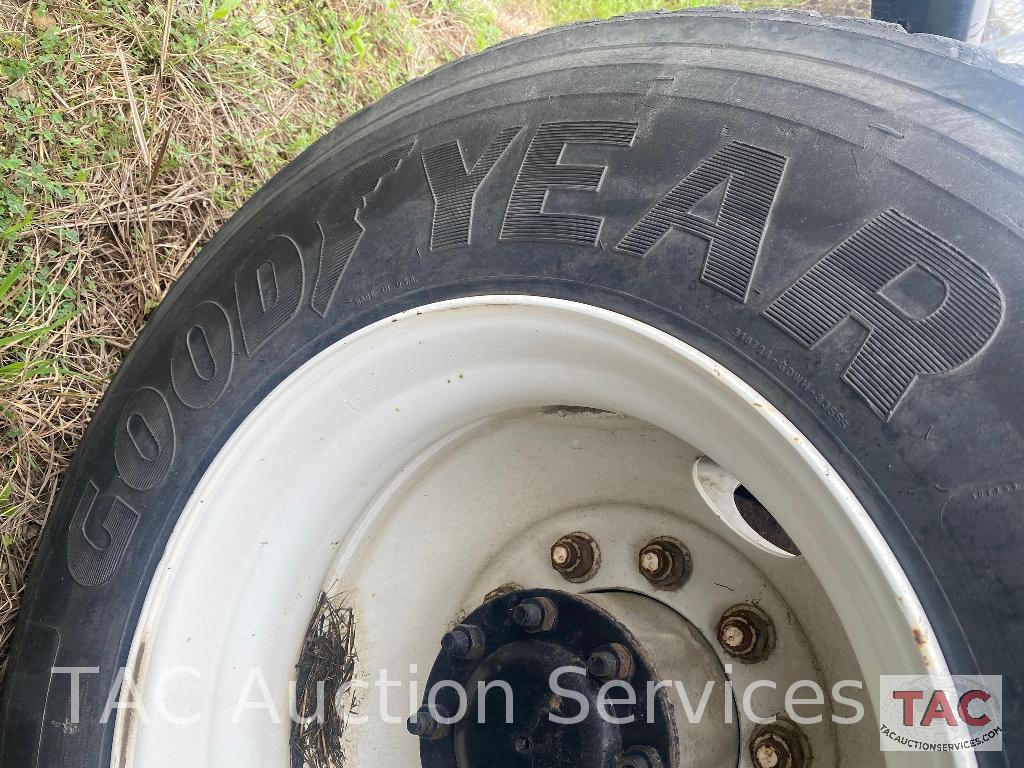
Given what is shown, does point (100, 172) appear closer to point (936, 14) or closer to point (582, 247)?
point (582, 247)

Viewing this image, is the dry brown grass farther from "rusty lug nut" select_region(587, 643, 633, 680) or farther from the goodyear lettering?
"rusty lug nut" select_region(587, 643, 633, 680)

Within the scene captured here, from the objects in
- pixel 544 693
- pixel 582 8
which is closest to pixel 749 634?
pixel 544 693

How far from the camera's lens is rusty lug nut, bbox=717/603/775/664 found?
985 millimetres

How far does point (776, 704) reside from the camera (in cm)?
98

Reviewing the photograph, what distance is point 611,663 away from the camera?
932mm

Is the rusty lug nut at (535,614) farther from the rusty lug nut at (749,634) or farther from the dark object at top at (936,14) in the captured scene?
the dark object at top at (936,14)

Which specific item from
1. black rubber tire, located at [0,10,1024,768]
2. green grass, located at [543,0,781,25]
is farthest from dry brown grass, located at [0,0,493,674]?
green grass, located at [543,0,781,25]

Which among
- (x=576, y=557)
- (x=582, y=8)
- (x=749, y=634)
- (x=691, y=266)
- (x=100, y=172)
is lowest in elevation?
(x=749, y=634)

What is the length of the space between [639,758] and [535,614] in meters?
0.18

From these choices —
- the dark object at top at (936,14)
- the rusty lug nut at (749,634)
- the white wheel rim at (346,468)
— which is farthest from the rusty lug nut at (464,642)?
the dark object at top at (936,14)

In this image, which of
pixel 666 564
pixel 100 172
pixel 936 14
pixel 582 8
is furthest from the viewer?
pixel 582 8

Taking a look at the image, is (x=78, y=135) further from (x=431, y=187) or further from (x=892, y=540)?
(x=892, y=540)

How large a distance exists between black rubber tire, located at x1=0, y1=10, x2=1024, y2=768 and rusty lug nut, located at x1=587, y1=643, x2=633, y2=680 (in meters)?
0.36

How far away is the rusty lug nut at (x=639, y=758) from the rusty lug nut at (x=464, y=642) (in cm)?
19
